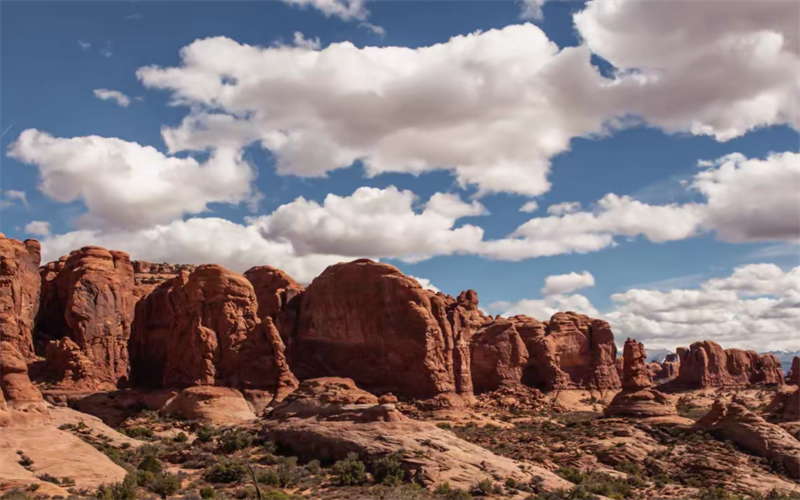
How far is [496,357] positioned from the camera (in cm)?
8319

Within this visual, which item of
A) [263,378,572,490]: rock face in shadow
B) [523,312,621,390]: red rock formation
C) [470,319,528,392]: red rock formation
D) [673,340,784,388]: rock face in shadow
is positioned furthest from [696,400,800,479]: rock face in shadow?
[673,340,784,388]: rock face in shadow

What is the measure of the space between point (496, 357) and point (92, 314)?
45.5m

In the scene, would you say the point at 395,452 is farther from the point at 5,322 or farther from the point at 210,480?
the point at 5,322

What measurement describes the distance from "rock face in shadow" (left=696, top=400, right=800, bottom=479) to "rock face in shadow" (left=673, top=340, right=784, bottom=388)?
62816mm

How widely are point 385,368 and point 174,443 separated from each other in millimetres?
27113

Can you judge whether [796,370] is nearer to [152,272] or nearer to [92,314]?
[92,314]

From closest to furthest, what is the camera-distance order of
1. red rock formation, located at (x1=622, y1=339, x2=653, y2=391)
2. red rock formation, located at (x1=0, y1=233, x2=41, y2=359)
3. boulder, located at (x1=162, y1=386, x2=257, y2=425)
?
red rock formation, located at (x1=0, y1=233, x2=41, y2=359) → boulder, located at (x1=162, y1=386, x2=257, y2=425) → red rock formation, located at (x1=622, y1=339, x2=653, y2=391)

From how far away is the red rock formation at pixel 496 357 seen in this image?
271 feet

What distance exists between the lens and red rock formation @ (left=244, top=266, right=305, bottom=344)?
65.4 meters

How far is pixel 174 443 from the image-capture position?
38.3m

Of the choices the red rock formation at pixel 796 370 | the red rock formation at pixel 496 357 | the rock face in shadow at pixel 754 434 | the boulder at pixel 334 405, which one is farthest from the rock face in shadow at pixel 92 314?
the red rock formation at pixel 796 370

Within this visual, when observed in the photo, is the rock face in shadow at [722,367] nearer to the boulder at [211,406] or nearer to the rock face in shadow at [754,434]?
the rock face in shadow at [754,434]

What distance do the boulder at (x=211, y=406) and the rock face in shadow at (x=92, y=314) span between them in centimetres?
798

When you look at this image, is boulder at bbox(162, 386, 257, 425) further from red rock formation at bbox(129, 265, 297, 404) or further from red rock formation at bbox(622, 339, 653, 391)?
red rock formation at bbox(622, 339, 653, 391)
